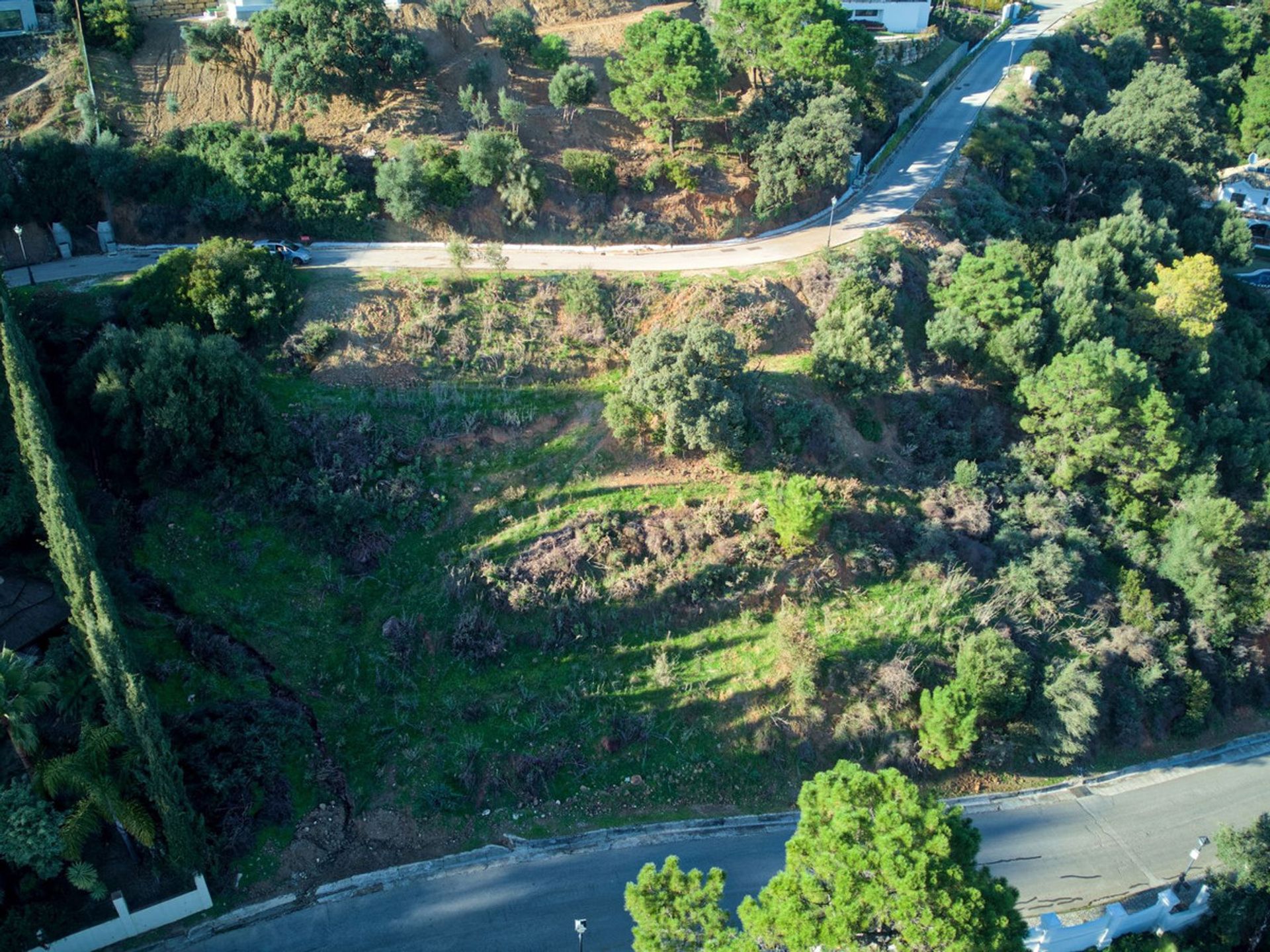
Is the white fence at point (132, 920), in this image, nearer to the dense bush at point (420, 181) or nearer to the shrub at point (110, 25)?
the dense bush at point (420, 181)

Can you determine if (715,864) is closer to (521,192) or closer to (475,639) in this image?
(475,639)

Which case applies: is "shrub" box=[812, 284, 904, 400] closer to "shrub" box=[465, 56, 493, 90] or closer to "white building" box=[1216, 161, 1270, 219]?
"shrub" box=[465, 56, 493, 90]

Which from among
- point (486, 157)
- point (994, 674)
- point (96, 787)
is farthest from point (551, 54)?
point (96, 787)

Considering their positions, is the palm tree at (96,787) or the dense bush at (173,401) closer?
the palm tree at (96,787)

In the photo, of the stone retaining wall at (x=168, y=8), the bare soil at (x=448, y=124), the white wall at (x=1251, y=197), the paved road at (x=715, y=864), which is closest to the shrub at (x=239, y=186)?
the bare soil at (x=448, y=124)

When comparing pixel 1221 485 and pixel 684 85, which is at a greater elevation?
pixel 684 85

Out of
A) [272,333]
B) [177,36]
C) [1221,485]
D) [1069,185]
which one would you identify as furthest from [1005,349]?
[177,36]

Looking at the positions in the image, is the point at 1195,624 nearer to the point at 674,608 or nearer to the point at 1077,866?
the point at 1077,866

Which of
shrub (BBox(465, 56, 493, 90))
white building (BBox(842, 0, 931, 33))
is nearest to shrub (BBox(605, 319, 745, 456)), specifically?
shrub (BBox(465, 56, 493, 90))
